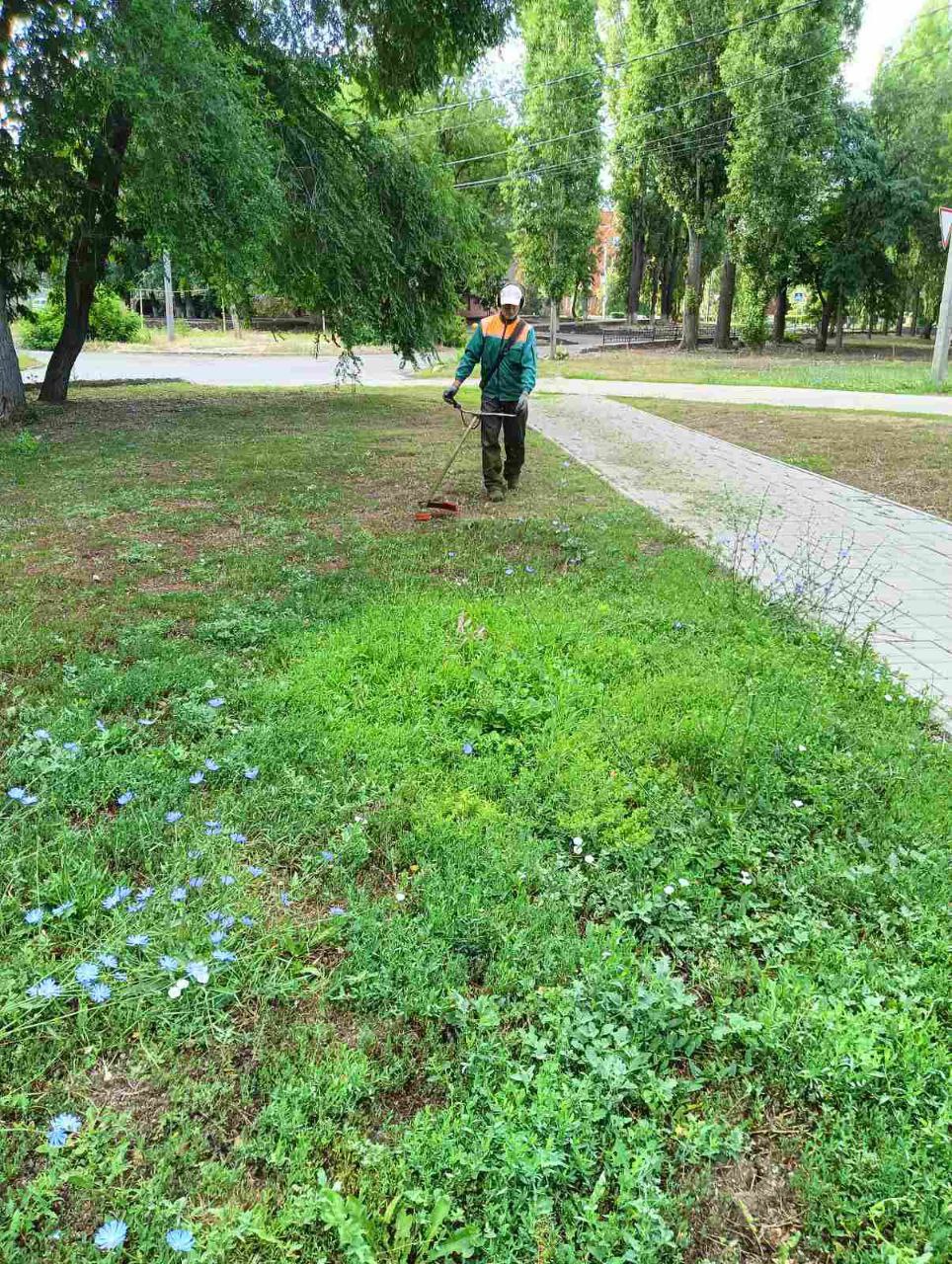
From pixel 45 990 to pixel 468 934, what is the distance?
114 cm

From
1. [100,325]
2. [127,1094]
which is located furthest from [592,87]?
[127,1094]

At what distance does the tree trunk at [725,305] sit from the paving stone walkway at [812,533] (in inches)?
1043

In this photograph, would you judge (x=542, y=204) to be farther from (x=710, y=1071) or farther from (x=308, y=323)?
(x=710, y=1071)

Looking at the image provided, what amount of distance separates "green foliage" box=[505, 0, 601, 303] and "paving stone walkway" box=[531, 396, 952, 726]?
20565mm

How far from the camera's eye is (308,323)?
48.8m

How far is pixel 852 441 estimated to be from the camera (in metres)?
12.4

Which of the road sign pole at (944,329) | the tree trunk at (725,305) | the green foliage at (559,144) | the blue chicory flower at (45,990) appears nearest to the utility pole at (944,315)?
the road sign pole at (944,329)

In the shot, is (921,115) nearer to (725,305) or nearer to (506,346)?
(725,305)

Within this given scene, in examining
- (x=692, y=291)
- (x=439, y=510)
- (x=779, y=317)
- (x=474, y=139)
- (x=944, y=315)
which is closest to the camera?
(x=439, y=510)

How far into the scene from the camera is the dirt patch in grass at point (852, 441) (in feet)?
31.2

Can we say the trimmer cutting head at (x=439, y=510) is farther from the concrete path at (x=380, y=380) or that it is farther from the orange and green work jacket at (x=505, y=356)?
the concrete path at (x=380, y=380)

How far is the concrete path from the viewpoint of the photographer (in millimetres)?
17797

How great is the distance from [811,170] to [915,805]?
3346cm

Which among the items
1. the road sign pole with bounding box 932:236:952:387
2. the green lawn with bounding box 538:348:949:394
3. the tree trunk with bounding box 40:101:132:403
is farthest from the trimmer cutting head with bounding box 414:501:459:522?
the green lawn with bounding box 538:348:949:394
